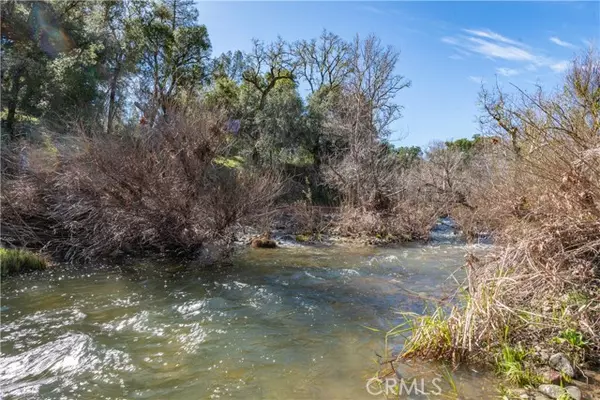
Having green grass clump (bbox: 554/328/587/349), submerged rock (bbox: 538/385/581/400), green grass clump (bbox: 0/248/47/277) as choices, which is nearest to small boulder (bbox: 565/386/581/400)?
submerged rock (bbox: 538/385/581/400)

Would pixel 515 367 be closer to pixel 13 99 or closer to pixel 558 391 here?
pixel 558 391

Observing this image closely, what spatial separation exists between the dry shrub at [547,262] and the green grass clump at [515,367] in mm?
134

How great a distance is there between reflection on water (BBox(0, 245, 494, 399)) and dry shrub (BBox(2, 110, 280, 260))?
46.2 inches

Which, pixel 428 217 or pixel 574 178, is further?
pixel 428 217

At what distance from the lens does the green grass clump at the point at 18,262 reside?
8.76 m

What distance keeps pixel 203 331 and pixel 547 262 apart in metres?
4.93

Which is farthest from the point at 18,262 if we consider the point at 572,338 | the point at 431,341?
the point at 572,338

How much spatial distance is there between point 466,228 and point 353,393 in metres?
13.0

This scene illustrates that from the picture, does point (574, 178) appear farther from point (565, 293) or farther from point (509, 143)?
point (509, 143)

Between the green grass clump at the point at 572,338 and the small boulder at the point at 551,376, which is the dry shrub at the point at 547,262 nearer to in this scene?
the green grass clump at the point at 572,338

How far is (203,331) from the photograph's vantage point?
225 inches

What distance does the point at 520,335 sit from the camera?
4184 mm

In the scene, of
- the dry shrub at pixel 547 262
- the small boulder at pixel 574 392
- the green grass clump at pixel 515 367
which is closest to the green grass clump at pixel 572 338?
the dry shrub at pixel 547 262

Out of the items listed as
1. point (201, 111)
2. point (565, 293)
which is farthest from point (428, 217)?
point (565, 293)
